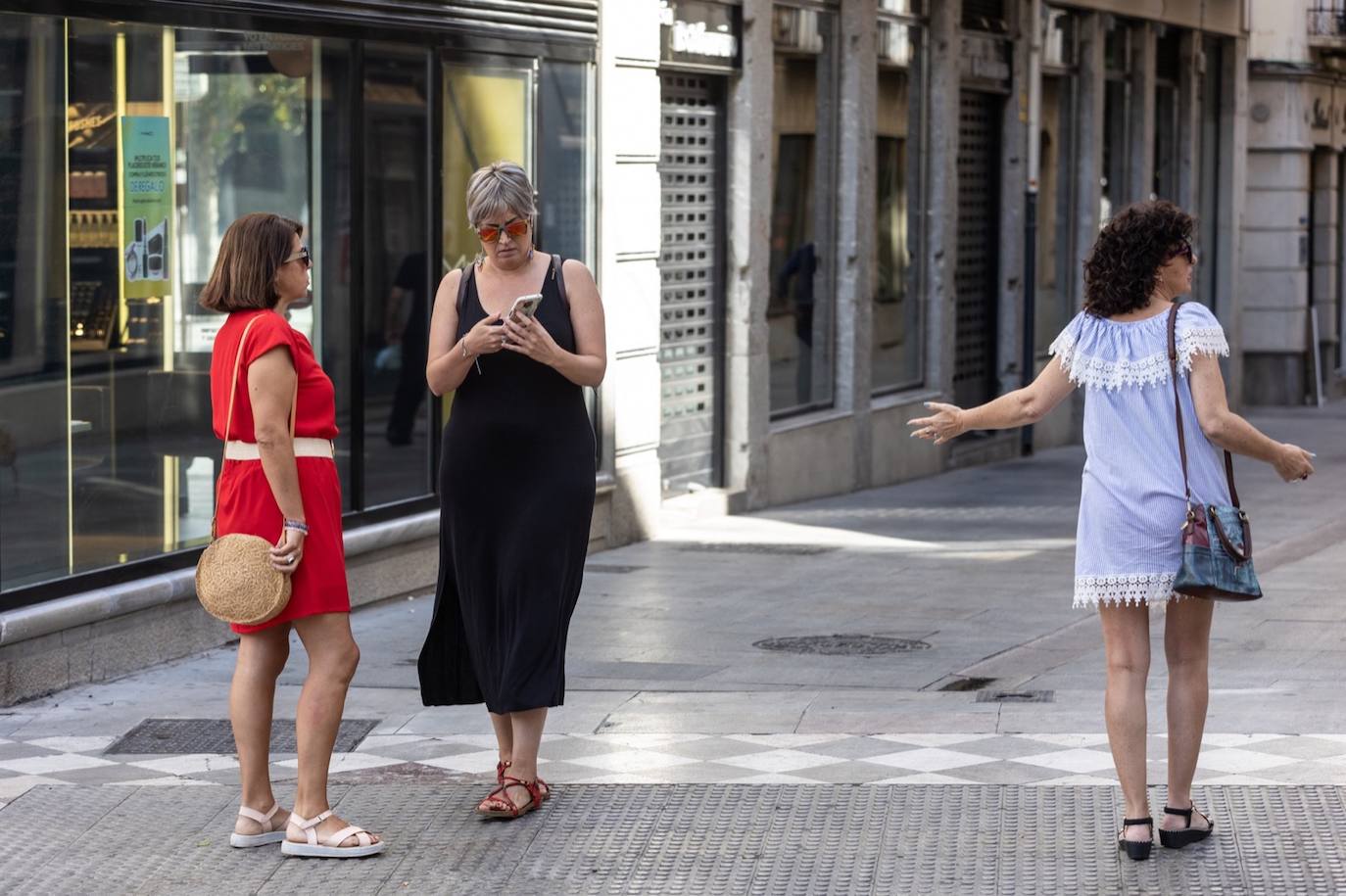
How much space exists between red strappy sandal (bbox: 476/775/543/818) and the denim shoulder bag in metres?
1.95

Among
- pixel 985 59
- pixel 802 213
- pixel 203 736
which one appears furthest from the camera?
pixel 985 59

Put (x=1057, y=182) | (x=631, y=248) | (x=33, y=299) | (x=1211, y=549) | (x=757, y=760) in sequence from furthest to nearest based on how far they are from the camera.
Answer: (x=1057, y=182), (x=631, y=248), (x=33, y=299), (x=757, y=760), (x=1211, y=549)

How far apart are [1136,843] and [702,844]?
1153 mm

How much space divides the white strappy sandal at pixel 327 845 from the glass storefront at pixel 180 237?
2.86 metres

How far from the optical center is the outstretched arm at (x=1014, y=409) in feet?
20.3

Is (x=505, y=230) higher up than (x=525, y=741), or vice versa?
(x=505, y=230)

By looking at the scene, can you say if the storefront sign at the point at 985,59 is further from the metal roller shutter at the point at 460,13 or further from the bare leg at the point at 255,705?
the bare leg at the point at 255,705

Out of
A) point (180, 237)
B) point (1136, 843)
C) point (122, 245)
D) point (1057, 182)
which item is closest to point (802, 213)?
point (1057, 182)

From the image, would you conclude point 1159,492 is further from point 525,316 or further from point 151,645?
point 151,645

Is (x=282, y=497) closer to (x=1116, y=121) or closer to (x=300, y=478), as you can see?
(x=300, y=478)

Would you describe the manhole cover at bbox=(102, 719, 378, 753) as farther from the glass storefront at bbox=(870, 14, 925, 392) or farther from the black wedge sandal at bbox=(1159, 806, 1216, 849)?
the glass storefront at bbox=(870, 14, 925, 392)

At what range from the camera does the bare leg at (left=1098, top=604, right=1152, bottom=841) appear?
6105mm

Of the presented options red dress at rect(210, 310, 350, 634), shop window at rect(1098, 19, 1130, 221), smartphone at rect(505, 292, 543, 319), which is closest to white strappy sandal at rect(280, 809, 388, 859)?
red dress at rect(210, 310, 350, 634)

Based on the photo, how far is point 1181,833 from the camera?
618 centimetres
